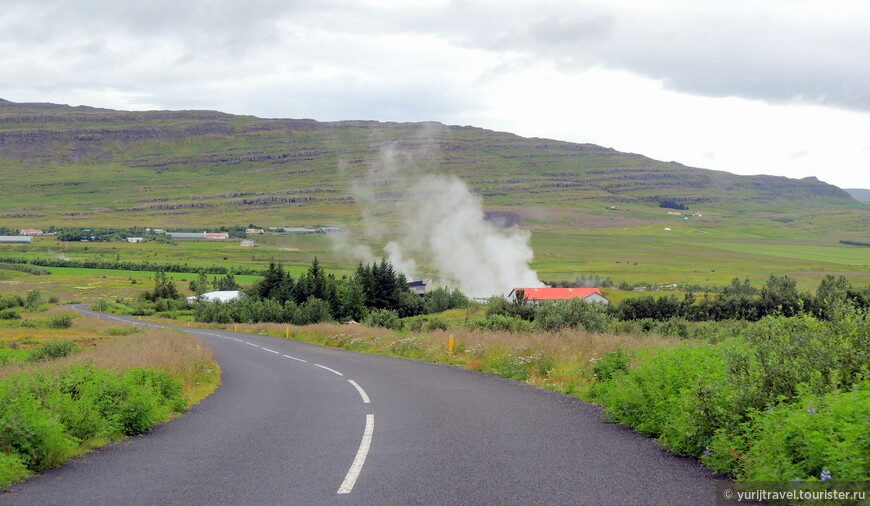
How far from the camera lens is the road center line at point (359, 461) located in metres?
7.19

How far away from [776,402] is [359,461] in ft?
16.2

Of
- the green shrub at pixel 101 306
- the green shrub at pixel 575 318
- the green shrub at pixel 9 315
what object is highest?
the green shrub at pixel 575 318

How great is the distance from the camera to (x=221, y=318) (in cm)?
7075

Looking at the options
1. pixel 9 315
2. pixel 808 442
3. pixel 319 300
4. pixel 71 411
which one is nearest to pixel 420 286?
pixel 319 300

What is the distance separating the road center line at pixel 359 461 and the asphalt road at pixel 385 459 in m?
0.02

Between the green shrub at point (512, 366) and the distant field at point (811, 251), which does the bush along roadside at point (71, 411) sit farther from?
the distant field at point (811, 251)

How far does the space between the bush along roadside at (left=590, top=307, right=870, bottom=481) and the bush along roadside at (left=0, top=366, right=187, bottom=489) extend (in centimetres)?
779

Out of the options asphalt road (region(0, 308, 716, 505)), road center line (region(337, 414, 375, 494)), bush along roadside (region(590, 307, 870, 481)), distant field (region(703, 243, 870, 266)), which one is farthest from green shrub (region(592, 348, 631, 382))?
distant field (region(703, 243, 870, 266))

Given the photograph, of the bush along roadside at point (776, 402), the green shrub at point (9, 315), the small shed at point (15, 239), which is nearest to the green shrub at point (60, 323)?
the green shrub at point (9, 315)

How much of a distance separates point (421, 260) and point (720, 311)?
86.7 metres

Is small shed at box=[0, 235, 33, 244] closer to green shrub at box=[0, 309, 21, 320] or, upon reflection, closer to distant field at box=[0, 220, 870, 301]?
distant field at box=[0, 220, 870, 301]

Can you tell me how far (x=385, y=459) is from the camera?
27.8 ft

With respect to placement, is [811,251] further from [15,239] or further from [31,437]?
[15,239]

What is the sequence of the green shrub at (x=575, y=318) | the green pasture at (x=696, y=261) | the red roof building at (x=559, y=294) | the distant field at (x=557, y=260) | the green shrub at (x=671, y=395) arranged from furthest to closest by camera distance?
the green pasture at (x=696, y=261)
the distant field at (x=557, y=260)
the red roof building at (x=559, y=294)
the green shrub at (x=575, y=318)
the green shrub at (x=671, y=395)
